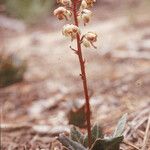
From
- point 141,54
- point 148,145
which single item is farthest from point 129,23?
point 148,145

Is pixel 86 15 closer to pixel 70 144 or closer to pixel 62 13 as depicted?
pixel 62 13

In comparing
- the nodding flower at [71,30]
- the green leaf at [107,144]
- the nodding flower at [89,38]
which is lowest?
the green leaf at [107,144]

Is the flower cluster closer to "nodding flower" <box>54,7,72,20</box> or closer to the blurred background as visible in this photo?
"nodding flower" <box>54,7,72,20</box>

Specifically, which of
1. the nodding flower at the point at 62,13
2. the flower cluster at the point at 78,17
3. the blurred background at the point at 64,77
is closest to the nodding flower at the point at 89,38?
the flower cluster at the point at 78,17

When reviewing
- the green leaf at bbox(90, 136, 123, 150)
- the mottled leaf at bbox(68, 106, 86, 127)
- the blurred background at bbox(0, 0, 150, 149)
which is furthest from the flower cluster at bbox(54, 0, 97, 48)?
the mottled leaf at bbox(68, 106, 86, 127)

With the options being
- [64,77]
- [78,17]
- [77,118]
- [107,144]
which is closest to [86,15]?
[78,17]

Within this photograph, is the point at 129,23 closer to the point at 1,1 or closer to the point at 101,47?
the point at 101,47

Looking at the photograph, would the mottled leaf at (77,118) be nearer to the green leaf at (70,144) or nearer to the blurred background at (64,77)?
the blurred background at (64,77)
